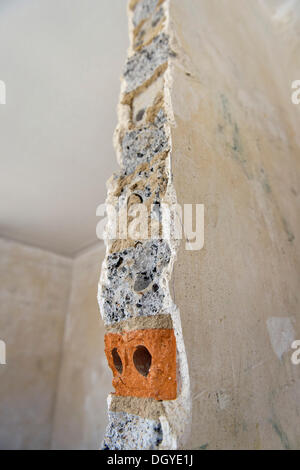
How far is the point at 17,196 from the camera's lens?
9.77 ft

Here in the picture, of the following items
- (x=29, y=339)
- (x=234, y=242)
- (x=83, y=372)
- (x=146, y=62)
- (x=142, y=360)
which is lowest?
(x=142, y=360)

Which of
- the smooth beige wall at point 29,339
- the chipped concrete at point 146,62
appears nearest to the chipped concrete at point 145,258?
the chipped concrete at point 146,62

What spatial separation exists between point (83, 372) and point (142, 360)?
3.18m

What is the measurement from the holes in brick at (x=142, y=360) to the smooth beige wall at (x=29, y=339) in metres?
3.34

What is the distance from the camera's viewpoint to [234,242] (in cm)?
89

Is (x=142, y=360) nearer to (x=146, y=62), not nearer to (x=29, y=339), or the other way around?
(x=146, y=62)

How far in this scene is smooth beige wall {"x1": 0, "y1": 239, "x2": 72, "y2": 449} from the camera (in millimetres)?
3297

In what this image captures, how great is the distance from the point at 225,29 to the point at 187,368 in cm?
155

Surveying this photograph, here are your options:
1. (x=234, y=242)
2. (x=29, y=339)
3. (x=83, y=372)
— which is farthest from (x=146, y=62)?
(x=29, y=339)

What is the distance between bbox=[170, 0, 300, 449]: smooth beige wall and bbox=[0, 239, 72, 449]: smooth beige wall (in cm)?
335

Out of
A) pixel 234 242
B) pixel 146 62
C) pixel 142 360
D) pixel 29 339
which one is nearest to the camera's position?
pixel 142 360

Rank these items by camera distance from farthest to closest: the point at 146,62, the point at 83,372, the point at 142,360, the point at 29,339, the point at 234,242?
the point at 29,339 < the point at 83,372 < the point at 146,62 < the point at 234,242 < the point at 142,360
